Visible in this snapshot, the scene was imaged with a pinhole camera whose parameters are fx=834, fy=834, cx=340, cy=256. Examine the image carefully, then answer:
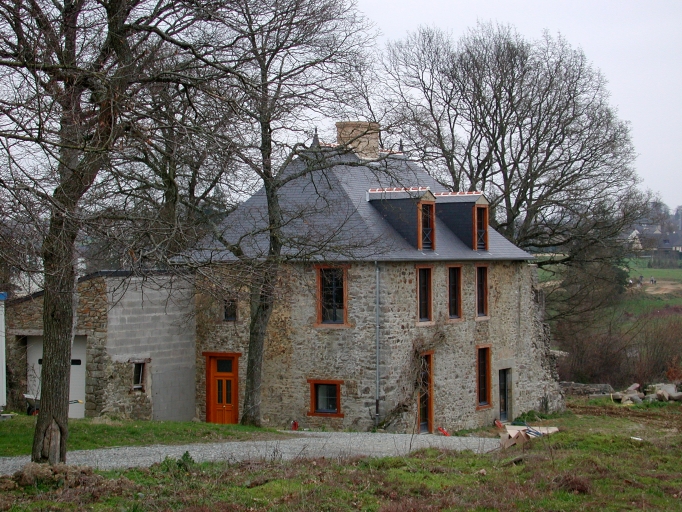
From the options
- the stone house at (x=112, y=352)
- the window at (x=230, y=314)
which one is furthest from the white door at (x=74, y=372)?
the window at (x=230, y=314)

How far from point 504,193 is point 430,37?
24.1 feet

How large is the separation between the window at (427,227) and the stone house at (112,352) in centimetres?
660

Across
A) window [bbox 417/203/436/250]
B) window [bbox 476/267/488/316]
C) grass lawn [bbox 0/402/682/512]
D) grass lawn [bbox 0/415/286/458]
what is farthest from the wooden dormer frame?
grass lawn [bbox 0/402/682/512]

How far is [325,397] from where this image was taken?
21.7 m

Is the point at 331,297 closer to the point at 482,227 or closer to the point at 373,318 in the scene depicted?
the point at 373,318

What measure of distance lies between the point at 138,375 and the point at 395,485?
482 inches

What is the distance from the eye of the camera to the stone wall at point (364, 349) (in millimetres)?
21219

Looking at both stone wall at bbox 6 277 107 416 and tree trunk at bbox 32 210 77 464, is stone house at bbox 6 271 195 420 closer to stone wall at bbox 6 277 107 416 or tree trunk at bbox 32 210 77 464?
stone wall at bbox 6 277 107 416

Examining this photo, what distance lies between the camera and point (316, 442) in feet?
54.4

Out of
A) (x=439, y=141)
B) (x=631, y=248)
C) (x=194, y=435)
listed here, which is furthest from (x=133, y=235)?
(x=631, y=248)

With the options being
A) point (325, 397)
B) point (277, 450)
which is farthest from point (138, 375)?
point (277, 450)

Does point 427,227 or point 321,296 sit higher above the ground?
point 427,227

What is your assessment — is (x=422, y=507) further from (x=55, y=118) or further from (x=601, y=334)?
(x=601, y=334)

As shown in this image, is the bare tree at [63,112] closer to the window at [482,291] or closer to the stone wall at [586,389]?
the window at [482,291]
